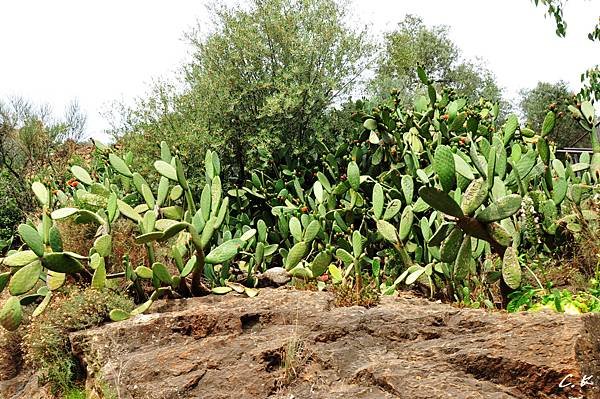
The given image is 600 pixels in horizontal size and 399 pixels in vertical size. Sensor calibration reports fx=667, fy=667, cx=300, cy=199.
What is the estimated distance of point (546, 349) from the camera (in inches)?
135

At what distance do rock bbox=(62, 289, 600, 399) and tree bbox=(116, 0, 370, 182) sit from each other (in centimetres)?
377

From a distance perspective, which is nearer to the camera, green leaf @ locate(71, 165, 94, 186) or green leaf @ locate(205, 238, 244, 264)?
green leaf @ locate(205, 238, 244, 264)

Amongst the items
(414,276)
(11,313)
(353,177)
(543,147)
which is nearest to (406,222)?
(414,276)

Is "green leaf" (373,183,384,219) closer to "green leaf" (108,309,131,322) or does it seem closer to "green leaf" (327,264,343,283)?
"green leaf" (327,264,343,283)

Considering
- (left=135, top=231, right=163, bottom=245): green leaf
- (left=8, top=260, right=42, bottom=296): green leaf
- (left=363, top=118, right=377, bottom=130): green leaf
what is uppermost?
(left=363, top=118, right=377, bottom=130): green leaf

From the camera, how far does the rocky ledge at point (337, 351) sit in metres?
3.39

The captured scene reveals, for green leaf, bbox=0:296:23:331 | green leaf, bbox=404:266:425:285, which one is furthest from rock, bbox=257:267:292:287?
green leaf, bbox=0:296:23:331

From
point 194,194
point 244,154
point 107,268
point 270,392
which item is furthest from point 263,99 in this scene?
point 270,392

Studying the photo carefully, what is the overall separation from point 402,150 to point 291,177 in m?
1.84

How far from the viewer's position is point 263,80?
9.08 metres

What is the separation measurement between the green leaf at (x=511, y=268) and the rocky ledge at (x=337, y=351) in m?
0.34

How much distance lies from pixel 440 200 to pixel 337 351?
44.1 inches

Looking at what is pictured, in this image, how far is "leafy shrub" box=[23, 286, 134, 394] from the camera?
5.22 m

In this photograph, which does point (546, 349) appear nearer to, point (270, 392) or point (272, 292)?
point (270, 392)
